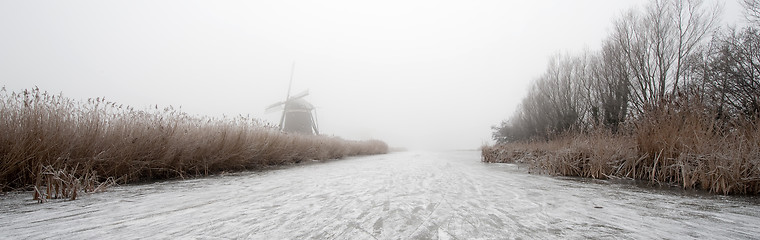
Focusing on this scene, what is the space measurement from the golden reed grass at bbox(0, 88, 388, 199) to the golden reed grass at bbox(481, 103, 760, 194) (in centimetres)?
608

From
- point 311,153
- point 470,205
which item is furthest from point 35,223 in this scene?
point 311,153

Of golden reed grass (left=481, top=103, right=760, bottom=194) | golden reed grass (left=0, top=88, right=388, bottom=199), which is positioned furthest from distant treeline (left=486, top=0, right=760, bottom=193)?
golden reed grass (left=0, top=88, right=388, bottom=199)

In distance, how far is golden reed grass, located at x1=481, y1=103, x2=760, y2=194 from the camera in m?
3.16

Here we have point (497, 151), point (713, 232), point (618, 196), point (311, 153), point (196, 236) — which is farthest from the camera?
point (497, 151)

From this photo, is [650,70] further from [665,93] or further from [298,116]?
[298,116]

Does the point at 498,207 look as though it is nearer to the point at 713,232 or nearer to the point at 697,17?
the point at 713,232

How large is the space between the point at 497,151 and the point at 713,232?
936cm

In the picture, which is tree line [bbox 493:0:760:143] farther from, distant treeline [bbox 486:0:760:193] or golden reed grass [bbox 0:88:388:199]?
golden reed grass [bbox 0:88:388:199]

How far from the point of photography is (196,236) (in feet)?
4.41

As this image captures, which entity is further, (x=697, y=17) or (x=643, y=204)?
(x=697, y=17)

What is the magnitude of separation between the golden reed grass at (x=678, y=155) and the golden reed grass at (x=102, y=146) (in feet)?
19.9

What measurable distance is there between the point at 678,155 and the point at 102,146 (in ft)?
24.6

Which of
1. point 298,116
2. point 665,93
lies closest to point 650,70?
point 665,93

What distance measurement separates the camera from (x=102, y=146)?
389 cm
